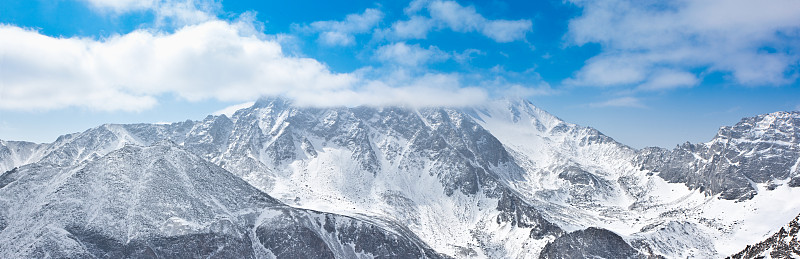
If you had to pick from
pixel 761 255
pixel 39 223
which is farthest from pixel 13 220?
pixel 761 255

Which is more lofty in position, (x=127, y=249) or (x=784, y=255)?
(x=784, y=255)

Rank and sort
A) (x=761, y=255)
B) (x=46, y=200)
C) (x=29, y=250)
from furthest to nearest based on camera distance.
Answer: (x=46, y=200) < (x=761, y=255) < (x=29, y=250)

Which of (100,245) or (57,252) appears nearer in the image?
(57,252)

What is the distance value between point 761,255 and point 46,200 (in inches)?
11445

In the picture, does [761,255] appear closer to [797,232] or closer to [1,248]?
[797,232]

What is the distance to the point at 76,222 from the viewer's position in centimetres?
19288

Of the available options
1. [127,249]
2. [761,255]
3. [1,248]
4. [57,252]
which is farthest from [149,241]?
[761,255]

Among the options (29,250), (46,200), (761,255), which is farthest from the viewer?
(46,200)

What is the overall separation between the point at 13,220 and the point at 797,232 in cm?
30604

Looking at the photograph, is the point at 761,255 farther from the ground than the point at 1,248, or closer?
farther from the ground

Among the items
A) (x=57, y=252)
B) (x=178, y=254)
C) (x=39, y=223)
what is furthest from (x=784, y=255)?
(x=39, y=223)

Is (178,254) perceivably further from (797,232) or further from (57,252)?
(797,232)

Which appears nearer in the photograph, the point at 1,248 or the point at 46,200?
the point at 1,248

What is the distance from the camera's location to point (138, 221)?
7849 inches
